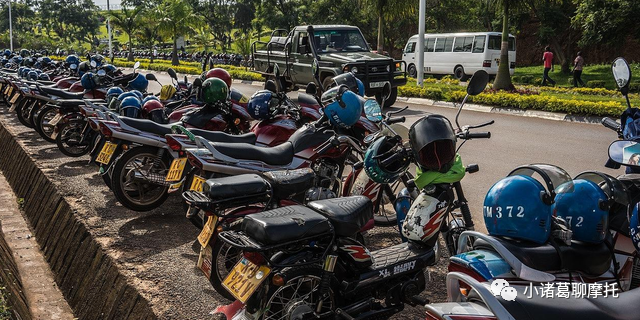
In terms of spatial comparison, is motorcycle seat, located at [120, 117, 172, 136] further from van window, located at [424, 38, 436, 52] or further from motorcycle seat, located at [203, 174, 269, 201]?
van window, located at [424, 38, 436, 52]

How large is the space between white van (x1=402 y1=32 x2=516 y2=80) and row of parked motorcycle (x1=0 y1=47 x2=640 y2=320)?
20.9 metres

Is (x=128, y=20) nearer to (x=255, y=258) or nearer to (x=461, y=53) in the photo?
(x=461, y=53)

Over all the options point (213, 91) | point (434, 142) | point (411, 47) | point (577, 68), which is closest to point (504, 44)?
point (577, 68)

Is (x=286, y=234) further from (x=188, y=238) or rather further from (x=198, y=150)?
(x=188, y=238)

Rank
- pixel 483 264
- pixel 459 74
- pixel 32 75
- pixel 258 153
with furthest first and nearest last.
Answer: pixel 459 74 < pixel 32 75 < pixel 258 153 < pixel 483 264

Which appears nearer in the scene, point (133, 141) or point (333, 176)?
point (333, 176)

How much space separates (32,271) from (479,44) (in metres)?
22.1

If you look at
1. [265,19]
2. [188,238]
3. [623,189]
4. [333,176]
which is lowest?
[188,238]

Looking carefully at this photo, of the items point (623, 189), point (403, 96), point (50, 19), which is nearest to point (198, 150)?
point (623, 189)

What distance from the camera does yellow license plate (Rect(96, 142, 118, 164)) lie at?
643 centimetres

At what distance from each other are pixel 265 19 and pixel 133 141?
124 ft

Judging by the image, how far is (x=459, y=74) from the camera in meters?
26.5

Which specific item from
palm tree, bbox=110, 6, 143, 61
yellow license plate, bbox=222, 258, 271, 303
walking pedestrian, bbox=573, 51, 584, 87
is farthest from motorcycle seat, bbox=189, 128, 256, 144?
palm tree, bbox=110, 6, 143, 61

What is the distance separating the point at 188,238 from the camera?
560 centimetres
